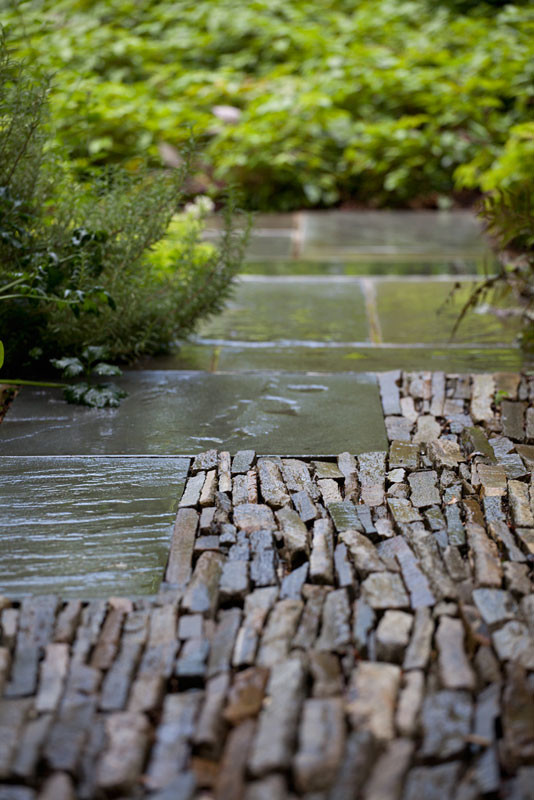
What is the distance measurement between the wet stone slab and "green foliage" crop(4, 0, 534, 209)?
4023 millimetres

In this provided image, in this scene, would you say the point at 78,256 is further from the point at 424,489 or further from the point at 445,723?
the point at 445,723

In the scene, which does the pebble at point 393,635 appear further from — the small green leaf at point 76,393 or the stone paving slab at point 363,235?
the stone paving slab at point 363,235

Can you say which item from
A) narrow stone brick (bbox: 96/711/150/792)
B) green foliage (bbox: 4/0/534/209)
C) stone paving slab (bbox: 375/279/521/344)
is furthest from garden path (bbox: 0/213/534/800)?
green foliage (bbox: 4/0/534/209)

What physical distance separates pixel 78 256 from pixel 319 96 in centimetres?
471

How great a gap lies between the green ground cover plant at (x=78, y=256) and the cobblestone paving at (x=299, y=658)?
96 centimetres

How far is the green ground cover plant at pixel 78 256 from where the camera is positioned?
263 centimetres

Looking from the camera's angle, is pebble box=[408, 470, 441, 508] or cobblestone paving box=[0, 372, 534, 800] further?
pebble box=[408, 470, 441, 508]

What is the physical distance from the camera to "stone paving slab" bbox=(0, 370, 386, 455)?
2.38 metres

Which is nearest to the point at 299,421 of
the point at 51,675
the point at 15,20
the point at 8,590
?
the point at 8,590

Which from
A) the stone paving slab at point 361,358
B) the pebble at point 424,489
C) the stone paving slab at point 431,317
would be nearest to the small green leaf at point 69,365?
the stone paving slab at point 361,358

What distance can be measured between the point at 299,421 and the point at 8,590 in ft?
3.76

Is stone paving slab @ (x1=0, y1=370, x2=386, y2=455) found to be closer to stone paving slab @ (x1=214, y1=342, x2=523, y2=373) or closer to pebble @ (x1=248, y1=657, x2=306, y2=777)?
stone paving slab @ (x1=214, y1=342, x2=523, y2=373)

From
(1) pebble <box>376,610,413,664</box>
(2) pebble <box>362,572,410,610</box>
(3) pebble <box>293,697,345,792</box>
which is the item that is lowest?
(2) pebble <box>362,572,410,610</box>

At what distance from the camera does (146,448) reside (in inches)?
92.5
